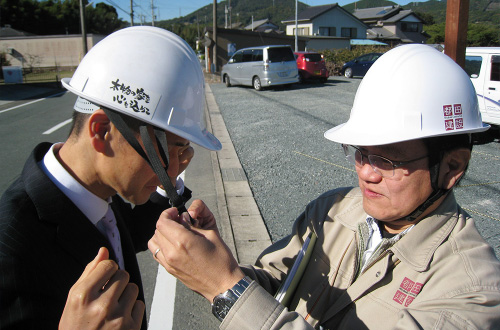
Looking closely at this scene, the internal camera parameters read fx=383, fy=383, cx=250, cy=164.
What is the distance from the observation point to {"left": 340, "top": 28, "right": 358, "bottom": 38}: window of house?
183ft

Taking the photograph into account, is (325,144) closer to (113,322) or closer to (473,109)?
(473,109)

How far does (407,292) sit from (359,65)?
21759 millimetres

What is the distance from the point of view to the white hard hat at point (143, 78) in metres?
1.41

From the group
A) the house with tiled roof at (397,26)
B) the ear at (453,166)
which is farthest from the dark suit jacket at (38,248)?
the house with tiled roof at (397,26)

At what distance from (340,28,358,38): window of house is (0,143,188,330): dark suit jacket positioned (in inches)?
2328

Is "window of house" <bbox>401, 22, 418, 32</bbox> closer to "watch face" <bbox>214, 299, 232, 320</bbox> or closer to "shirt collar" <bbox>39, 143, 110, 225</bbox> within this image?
"shirt collar" <bbox>39, 143, 110, 225</bbox>

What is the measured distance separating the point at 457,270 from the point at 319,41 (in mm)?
50318

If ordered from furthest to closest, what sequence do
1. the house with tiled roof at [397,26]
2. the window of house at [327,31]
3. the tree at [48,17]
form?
the house with tiled roof at [397,26] < the window of house at [327,31] < the tree at [48,17]

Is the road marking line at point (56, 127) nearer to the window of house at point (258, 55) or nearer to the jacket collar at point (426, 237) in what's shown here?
the window of house at point (258, 55)

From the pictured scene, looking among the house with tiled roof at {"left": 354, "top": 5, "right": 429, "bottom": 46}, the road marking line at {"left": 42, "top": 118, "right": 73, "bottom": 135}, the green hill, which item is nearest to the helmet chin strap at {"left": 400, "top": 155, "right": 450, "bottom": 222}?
the road marking line at {"left": 42, "top": 118, "right": 73, "bottom": 135}

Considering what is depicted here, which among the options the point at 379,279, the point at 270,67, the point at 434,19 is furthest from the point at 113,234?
the point at 434,19

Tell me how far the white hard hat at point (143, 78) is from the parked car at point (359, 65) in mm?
20738

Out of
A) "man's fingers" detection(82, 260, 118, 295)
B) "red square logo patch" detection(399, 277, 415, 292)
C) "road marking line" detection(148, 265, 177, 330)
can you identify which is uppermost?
"man's fingers" detection(82, 260, 118, 295)

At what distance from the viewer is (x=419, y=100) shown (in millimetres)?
1470
